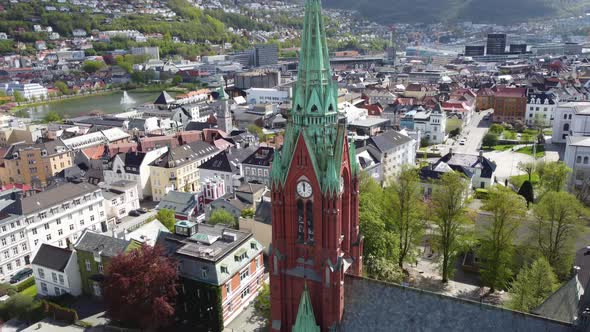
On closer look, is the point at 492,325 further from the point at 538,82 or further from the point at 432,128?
the point at 538,82

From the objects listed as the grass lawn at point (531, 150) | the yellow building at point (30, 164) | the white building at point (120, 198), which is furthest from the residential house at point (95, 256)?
the grass lawn at point (531, 150)

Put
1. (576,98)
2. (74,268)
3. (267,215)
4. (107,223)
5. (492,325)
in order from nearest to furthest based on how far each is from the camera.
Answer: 1. (492,325)
2. (74,268)
3. (267,215)
4. (107,223)
5. (576,98)

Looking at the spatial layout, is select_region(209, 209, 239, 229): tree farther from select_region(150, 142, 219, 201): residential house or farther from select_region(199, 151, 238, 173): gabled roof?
select_region(150, 142, 219, 201): residential house

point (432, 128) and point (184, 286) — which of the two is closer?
point (184, 286)

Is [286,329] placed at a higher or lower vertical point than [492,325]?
lower

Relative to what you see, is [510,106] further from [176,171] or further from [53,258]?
[53,258]

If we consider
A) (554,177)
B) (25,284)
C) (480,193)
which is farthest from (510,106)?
(25,284)

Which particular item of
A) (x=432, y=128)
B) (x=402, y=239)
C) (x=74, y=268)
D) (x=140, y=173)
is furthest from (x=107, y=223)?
(x=432, y=128)

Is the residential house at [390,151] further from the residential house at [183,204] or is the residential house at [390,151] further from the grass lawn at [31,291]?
the grass lawn at [31,291]
